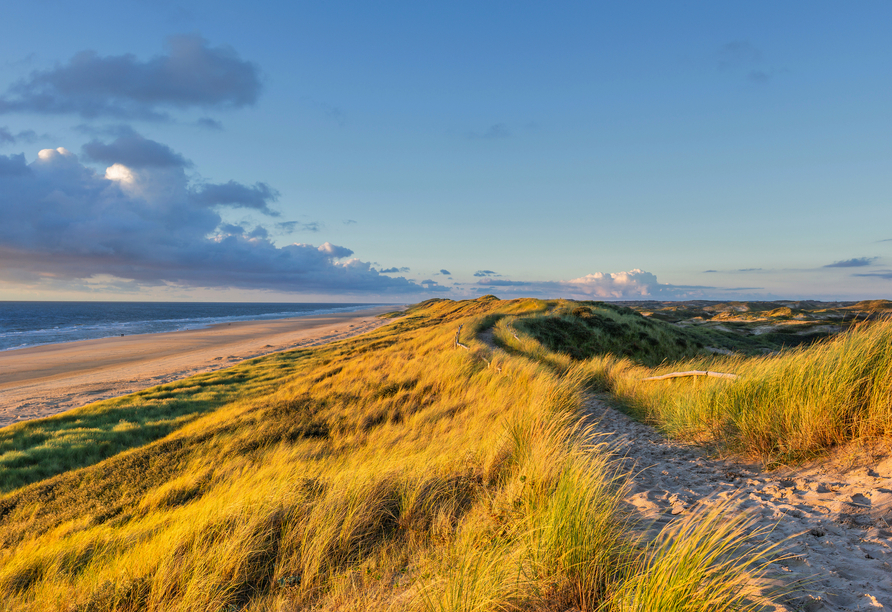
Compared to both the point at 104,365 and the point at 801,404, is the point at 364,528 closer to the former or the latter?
the point at 801,404

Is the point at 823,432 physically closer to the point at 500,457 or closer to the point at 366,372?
the point at 500,457

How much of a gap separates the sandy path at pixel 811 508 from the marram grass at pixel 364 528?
1.40 feet

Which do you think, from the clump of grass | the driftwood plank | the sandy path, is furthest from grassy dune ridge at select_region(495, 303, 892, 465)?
the clump of grass

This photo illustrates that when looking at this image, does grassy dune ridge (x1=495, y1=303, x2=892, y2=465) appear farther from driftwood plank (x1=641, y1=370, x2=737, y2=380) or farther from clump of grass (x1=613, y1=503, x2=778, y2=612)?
clump of grass (x1=613, y1=503, x2=778, y2=612)

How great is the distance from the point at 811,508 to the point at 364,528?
4.32m

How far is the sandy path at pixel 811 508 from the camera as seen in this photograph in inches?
97.1

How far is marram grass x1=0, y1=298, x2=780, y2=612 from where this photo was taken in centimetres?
273

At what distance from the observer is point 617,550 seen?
2.87 metres

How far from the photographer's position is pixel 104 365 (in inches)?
1256

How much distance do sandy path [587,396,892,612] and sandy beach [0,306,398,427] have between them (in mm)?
24410

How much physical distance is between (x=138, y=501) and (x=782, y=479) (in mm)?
10197

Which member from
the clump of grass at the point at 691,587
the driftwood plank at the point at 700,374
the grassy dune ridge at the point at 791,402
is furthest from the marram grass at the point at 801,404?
the clump of grass at the point at 691,587

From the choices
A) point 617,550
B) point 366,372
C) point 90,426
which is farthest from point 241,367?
point 617,550

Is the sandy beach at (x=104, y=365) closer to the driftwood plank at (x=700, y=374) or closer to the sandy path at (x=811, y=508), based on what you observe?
the sandy path at (x=811, y=508)
